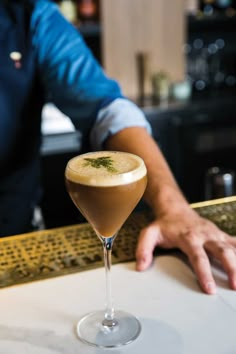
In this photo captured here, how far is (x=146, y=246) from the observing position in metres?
1.06

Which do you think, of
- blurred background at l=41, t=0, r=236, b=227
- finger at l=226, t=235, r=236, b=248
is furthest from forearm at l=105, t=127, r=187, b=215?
blurred background at l=41, t=0, r=236, b=227

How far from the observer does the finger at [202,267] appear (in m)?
0.95

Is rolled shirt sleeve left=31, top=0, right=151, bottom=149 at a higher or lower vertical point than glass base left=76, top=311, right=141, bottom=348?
higher

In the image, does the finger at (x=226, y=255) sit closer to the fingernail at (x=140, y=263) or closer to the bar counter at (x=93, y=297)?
the bar counter at (x=93, y=297)

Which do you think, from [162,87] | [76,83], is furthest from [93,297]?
[162,87]

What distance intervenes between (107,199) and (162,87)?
2729 millimetres

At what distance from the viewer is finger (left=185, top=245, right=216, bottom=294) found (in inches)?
37.4

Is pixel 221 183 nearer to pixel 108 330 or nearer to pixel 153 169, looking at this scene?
pixel 153 169

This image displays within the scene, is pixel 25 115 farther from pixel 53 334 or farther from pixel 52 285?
pixel 53 334

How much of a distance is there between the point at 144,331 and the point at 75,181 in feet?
0.85

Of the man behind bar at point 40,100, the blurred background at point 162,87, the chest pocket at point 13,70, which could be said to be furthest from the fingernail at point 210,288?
the blurred background at point 162,87

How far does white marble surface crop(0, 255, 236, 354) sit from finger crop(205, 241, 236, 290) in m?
0.02

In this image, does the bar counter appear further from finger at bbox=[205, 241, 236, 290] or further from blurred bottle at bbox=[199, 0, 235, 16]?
blurred bottle at bbox=[199, 0, 235, 16]

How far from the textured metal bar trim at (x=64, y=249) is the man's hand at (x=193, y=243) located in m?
0.05
